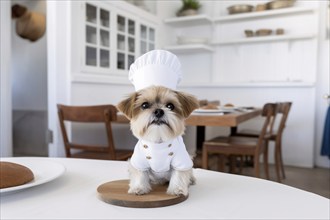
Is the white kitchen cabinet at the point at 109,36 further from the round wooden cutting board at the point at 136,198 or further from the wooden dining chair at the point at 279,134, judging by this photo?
the round wooden cutting board at the point at 136,198

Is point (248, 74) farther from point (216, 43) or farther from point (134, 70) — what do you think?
point (134, 70)

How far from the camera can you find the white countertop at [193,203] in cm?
47

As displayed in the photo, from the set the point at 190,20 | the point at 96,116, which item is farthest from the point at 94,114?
the point at 190,20

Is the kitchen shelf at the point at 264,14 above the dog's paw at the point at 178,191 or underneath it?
above

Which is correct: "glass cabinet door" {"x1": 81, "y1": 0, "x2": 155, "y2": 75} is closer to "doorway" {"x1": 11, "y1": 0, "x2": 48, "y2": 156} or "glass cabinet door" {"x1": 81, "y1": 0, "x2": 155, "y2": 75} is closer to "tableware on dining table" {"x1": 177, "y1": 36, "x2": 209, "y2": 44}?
"tableware on dining table" {"x1": 177, "y1": 36, "x2": 209, "y2": 44}

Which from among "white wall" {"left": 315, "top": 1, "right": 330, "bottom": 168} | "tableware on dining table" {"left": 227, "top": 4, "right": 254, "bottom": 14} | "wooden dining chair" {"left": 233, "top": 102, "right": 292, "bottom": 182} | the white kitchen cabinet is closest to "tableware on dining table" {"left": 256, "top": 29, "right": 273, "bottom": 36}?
"tableware on dining table" {"left": 227, "top": 4, "right": 254, "bottom": 14}

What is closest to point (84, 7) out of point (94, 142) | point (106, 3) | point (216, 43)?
point (106, 3)

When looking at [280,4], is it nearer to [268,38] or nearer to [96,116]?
[268,38]

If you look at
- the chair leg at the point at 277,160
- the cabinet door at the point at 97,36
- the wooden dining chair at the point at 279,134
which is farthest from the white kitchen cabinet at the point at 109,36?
the chair leg at the point at 277,160

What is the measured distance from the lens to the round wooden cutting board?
511 mm

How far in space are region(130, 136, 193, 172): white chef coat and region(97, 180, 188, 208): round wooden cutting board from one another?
0.16 feet

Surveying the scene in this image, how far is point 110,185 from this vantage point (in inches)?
23.6

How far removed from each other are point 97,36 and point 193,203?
2.46m

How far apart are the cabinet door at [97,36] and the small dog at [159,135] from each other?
7.13ft
